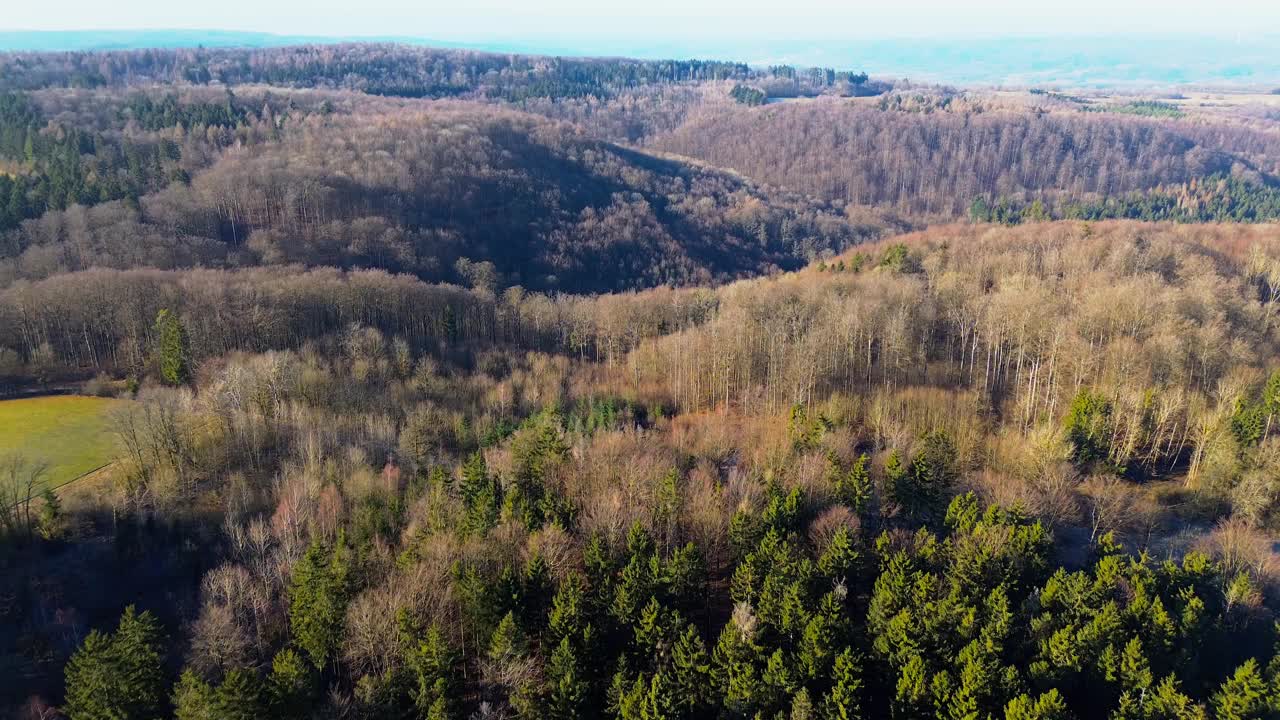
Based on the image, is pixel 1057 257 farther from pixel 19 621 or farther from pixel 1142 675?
pixel 19 621

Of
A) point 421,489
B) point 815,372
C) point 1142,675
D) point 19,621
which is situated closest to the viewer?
point 1142,675

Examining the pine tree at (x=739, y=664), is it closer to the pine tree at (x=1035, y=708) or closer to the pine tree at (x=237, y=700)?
the pine tree at (x=1035, y=708)

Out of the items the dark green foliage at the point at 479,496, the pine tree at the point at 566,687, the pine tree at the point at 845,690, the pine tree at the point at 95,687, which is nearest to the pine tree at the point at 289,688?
the pine tree at the point at 95,687

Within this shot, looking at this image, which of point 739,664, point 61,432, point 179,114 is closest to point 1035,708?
point 739,664

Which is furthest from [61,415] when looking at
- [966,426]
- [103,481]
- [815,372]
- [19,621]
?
[966,426]

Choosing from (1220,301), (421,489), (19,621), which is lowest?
(19,621)

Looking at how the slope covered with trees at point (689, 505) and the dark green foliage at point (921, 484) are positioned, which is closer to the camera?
the slope covered with trees at point (689, 505)
